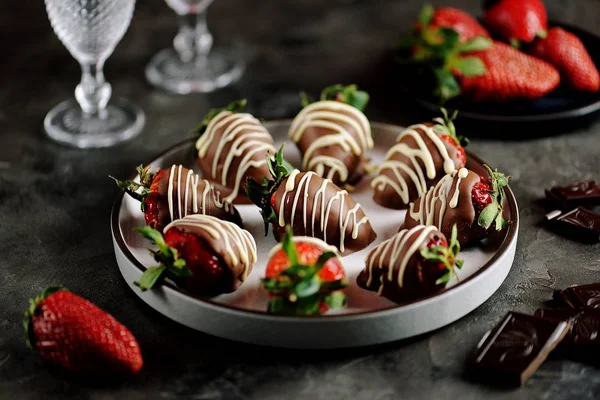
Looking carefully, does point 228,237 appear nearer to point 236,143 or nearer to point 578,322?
point 236,143

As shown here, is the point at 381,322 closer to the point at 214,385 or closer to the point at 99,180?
the point at 214,385

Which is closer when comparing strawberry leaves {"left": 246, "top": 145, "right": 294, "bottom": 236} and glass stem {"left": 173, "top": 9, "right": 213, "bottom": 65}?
strawberry leaves {"left": 246, "top": 145, "right": 294, "bottom": 236}

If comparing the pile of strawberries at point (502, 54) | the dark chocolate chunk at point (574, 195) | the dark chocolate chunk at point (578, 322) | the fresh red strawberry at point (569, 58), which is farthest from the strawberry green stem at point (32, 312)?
the fresh red strawberry at point (569, 58)

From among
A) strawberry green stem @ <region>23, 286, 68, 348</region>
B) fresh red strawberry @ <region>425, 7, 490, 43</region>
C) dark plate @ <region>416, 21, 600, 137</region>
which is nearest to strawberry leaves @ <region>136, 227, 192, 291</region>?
strawberry green stem @ <region>23, 286, 68, 348</region>

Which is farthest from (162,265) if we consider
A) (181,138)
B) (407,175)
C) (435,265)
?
(181,138)

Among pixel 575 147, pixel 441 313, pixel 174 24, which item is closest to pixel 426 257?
pixel 441 313

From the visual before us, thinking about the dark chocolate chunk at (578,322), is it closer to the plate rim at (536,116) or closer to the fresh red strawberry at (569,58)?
the plate rim at (536,116)

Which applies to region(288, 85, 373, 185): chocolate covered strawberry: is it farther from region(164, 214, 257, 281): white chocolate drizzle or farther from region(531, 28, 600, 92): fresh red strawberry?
region(531, 28, 600, 92): fresh red strawberry

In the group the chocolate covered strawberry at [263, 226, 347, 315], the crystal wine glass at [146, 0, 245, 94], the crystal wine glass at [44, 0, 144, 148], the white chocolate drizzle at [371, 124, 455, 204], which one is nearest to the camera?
the chocolate covered strawberry at [263, 226, 347, 315]
